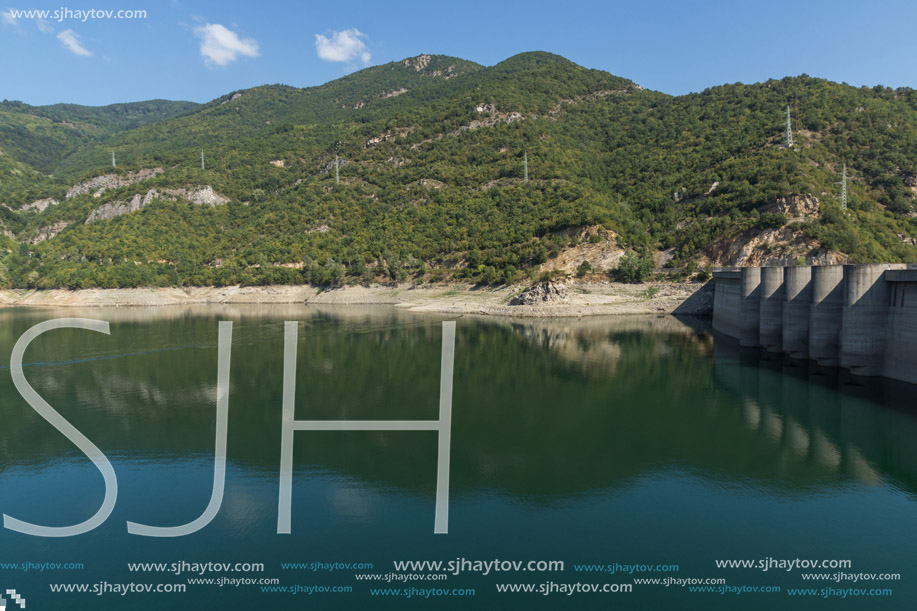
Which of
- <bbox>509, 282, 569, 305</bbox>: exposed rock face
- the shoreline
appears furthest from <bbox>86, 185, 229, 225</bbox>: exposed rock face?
<bbox>509, 282, 569, 305</bbox>: exposed rock face

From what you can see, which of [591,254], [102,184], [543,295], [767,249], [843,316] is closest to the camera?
[843,316]

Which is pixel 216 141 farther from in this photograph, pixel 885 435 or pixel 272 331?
pixel 885 435

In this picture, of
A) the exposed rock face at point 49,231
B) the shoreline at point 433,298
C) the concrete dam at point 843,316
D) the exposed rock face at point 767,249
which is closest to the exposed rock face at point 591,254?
the shoreline at point 433,298

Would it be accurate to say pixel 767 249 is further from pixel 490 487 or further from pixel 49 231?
pixel 49 231

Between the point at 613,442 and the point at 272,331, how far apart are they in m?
41.1

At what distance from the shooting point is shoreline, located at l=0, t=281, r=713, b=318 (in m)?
63.8

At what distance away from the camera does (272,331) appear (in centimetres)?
5188

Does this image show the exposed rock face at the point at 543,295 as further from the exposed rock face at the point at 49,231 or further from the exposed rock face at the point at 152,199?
the exposed rock face at the point at 49,231

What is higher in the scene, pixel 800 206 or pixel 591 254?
pixel 800 206

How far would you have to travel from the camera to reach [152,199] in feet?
393

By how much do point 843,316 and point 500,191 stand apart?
77.4 metres

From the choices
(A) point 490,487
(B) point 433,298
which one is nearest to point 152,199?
(B) point 433,298

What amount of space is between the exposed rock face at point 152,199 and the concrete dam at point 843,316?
127m

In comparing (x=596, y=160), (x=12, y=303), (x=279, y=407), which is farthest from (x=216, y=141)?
(x=279, y=407)
